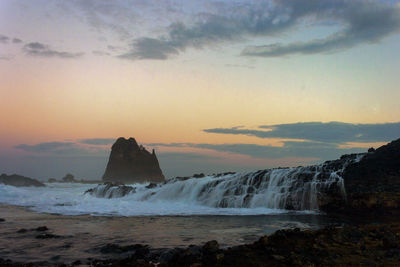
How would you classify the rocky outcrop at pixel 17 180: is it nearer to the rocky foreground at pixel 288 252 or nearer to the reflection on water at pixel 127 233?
the reflection on water at pixel 127 233

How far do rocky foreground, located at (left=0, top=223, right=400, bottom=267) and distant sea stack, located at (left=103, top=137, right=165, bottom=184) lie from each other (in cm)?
11264

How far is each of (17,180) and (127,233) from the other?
3457 inches

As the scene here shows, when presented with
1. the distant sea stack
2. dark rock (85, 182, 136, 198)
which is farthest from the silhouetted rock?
dark rock (85, 182, 136, 198)

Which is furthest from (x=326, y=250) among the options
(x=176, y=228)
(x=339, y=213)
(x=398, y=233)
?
(x=339, y=213)

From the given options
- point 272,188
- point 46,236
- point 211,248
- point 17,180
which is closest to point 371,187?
point 272,188

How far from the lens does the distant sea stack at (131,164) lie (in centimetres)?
12494

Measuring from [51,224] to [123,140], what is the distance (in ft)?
360

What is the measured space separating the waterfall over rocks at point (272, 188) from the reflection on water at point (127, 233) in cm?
379

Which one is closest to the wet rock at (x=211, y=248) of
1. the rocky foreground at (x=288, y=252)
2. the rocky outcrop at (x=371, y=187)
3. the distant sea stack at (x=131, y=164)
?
the rocky foreground at (x=288, y=252)

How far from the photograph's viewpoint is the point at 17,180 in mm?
91750

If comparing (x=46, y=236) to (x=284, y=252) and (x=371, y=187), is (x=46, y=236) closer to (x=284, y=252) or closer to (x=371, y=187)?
(x=284, y=252)

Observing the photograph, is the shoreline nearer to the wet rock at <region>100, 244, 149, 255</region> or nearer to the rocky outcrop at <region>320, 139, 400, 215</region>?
the wet rock at <region>100, 244, 149, 255</region>

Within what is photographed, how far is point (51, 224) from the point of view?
861 inches

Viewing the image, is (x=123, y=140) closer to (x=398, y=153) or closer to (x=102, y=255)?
(x=398, y=153)
